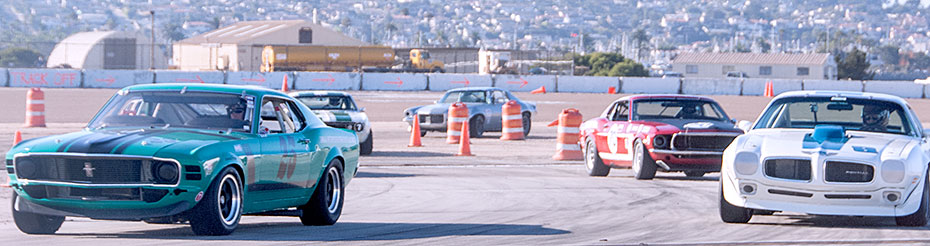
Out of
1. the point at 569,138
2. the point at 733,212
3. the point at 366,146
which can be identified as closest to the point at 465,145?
the point at 366,146

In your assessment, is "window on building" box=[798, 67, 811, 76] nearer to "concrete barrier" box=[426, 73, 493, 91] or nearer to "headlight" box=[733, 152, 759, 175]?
"concrete barrier" box=[426, 73, 493, 91]

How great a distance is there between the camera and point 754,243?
10.0 metres

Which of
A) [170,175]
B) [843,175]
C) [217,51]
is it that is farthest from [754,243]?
[217,51]

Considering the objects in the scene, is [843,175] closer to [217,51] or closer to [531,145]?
[531,145]

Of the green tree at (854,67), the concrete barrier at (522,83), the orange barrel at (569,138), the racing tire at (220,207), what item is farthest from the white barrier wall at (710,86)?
the green tree at (854,67)

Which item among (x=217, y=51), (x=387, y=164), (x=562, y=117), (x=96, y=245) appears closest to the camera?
(x=96, y=245)

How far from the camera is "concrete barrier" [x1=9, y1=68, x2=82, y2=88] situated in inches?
2205

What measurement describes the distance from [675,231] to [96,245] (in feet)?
15.2

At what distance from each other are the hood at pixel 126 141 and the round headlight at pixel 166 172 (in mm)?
106

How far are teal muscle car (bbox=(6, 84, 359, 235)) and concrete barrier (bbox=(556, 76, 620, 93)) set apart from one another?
51.9 m

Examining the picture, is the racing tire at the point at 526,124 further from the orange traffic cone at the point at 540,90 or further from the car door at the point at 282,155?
the orange traffic cone at the point at 540,90

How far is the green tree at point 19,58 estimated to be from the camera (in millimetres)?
152350

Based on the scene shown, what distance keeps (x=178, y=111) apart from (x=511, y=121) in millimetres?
17728

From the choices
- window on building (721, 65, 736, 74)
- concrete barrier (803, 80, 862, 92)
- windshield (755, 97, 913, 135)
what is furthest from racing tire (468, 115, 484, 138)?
window on building (721, 65, 736, 74)
